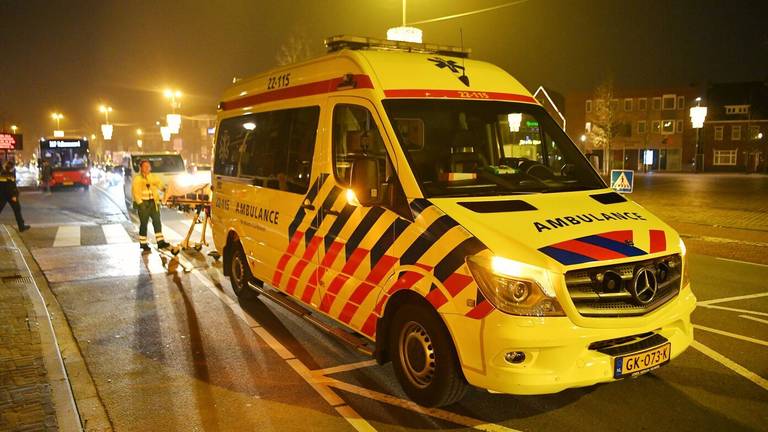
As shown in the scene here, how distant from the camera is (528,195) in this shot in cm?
477

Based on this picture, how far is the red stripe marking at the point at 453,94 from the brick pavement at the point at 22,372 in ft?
12.0

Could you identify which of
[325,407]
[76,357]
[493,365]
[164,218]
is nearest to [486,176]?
[493,365]

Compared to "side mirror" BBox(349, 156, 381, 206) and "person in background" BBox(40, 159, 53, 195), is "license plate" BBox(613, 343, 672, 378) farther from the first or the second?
"person in background" BBox(40, 159, 53, 195)

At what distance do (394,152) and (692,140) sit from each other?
238ft

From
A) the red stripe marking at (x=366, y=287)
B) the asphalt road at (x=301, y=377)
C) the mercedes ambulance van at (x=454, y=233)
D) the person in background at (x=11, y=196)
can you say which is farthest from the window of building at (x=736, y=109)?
the red stripe marking at (x=366, y=287)

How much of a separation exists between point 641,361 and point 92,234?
1387cm

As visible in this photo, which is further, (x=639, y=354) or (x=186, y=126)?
(x=186, y=126)

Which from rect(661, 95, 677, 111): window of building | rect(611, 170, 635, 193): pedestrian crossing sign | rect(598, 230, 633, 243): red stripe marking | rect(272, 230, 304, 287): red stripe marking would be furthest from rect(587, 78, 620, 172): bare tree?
rect(598, 230, 633, 243): red stripe marking

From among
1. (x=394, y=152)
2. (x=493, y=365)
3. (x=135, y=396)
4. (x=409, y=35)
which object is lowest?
(x=135, y=396)

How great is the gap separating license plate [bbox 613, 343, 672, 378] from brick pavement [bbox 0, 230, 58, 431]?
13.1ft

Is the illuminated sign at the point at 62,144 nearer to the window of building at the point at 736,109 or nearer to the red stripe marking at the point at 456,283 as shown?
the red stripe marking at the point at 456,283

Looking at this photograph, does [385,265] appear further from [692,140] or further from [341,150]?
[692,140]

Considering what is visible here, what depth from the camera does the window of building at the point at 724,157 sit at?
67938 mm

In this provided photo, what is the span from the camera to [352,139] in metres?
5.21
